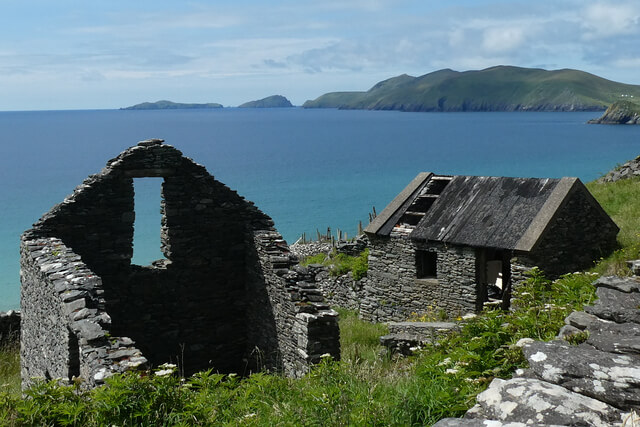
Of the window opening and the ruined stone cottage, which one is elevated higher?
the ruined stone cottage

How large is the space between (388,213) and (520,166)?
9063 centimetres

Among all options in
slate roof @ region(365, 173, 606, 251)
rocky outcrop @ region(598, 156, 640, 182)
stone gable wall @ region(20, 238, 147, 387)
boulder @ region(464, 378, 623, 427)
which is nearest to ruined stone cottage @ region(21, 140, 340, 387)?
stone gable wall @ region(20, 238, 147, 387)

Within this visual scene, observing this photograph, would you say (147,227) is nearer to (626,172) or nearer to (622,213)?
(626,172)

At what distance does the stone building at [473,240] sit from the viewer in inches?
827

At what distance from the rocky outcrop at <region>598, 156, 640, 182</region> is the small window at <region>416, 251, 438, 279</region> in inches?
607

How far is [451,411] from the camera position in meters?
5.87

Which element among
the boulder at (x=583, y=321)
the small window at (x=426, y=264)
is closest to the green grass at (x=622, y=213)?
the small window at (x=426, y=264)

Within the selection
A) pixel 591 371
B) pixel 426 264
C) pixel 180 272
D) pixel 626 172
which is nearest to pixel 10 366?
pixel 180 272

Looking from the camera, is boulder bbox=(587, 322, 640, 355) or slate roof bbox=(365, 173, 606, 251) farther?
slate roof bbox=(365, 173, 606, 251)

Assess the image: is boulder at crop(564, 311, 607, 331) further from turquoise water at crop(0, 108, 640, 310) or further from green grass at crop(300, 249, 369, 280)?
turquoise water at crop(0, 108, 640, 310)

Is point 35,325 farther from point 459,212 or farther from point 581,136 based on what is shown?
point 581,136

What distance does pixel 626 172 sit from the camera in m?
34.2

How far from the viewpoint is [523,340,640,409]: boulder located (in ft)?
14.7

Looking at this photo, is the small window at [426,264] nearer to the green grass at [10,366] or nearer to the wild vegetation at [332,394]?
the green grass at [10,366]
